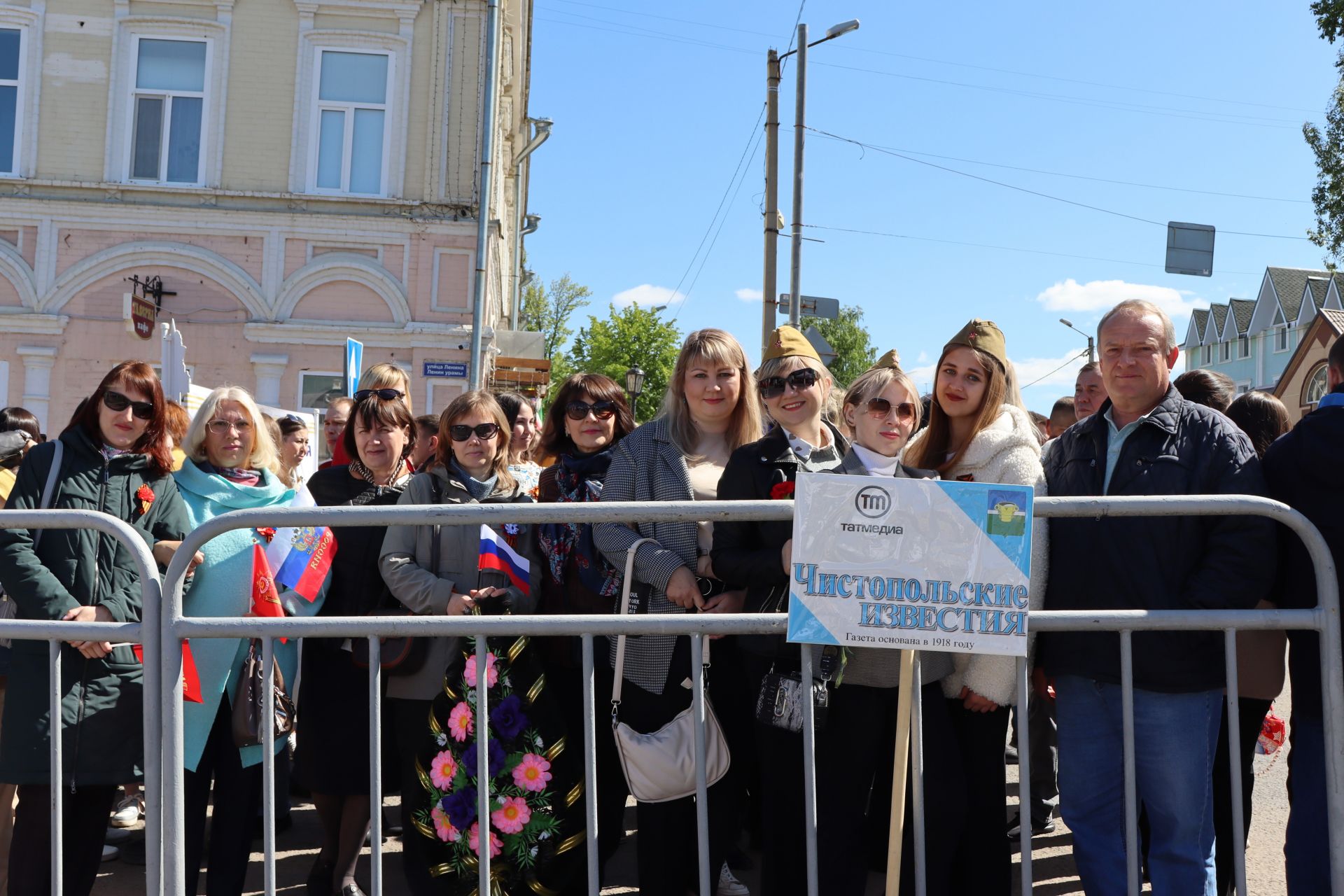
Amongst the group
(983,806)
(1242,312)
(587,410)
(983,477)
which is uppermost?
(1242,312)

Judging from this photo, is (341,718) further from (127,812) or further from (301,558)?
(127,812)

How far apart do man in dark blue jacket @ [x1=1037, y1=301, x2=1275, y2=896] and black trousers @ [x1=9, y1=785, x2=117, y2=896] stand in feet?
9.85

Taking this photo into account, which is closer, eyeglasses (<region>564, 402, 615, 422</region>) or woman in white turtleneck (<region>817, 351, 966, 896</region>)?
woman in white turtleneck (<region>817, 351, 966, 896</region>)

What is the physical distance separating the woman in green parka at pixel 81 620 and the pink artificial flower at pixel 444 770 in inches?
37.4

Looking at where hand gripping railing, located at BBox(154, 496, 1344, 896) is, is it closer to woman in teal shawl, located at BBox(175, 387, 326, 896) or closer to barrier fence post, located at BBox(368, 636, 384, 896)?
barrier fence post, located at BBox(368, 636, 384, 896)

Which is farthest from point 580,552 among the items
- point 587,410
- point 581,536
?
point 587,410

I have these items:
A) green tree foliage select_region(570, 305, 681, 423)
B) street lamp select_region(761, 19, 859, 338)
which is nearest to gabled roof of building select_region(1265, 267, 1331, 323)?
green tree foliage select_region(570, 305, 681, 423)

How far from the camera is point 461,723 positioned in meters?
3.34

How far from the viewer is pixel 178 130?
15.7m

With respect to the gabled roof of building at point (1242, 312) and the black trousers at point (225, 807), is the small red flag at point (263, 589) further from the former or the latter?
the gabled roof of building at point (1242, 312)

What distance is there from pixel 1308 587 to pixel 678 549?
183cm

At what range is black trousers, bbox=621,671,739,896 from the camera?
11.2 feet

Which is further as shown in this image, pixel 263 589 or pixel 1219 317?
pixel 1219 317

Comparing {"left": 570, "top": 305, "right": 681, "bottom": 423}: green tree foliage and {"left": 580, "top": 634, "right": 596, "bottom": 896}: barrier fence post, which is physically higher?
{"left": 570, "top": 305, "right": 681, "bottom": 423}: green tree foliage
